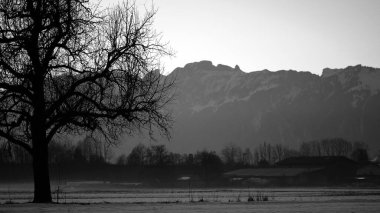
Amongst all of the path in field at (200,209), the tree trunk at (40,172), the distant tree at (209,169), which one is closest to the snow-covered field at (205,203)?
the path in field at (200,209)

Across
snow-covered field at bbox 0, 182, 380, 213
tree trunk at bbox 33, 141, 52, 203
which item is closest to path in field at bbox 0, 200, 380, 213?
snow-covered field at bbox 0, 182, 380, 213

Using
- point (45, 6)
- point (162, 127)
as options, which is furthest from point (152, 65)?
point (45, 6)

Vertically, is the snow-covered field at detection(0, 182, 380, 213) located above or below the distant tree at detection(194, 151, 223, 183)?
below

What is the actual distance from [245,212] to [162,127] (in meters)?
9.59

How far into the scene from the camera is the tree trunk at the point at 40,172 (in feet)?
91.9

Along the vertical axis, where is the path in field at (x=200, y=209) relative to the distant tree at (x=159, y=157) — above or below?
below

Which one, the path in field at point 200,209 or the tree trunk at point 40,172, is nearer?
the path in field at point 200,209

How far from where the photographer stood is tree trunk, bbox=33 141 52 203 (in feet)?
91.9

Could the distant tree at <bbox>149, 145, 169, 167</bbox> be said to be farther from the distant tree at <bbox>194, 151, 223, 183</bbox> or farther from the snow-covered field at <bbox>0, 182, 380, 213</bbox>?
the snow-covered field at <bbox>0, 182, 380, 213</bbox>

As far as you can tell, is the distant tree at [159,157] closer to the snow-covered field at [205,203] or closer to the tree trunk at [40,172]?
the snow-covered field at [205,203]

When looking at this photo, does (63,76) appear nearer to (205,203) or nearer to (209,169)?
(205,203)

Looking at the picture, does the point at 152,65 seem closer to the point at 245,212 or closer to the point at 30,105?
the point at 30,105

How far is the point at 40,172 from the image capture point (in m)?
28.1

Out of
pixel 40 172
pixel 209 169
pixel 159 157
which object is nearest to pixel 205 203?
pixel 40 172
